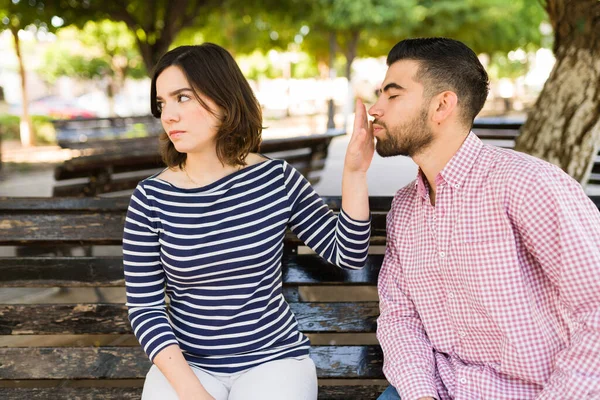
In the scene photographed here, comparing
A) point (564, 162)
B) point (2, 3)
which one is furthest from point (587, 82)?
point (2, 3)

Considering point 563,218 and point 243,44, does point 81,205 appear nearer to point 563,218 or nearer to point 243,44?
point 563,218

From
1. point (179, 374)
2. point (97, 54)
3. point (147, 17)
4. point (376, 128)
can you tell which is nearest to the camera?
point (179, 374)

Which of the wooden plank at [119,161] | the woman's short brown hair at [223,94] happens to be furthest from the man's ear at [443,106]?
the wooden plank at [119,161]

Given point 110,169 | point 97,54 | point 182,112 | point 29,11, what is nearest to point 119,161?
point 110,169

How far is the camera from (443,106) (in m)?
1.97

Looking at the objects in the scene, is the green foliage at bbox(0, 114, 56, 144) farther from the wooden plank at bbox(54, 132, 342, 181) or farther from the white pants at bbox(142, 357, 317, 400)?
the white pants at bbox(142, 357, 317, 400)

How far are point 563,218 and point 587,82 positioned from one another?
6.16 ft

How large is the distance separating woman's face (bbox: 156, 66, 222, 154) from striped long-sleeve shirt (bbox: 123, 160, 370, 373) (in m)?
0.16


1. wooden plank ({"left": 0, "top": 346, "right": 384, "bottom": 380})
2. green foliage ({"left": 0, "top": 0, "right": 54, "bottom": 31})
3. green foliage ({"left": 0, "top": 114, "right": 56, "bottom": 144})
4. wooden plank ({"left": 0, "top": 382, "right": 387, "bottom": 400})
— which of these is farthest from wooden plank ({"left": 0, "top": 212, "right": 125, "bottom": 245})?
green foliage ({"left": 0, "top": 114, "right": 56, "bottom": 144})

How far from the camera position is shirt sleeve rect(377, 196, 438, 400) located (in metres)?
1.98

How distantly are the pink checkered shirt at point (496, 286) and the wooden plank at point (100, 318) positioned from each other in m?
0.39

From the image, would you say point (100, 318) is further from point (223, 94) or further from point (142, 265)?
point (223, 94)

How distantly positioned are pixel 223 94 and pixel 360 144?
50 cm

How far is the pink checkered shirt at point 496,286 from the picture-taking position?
171 centimetres
